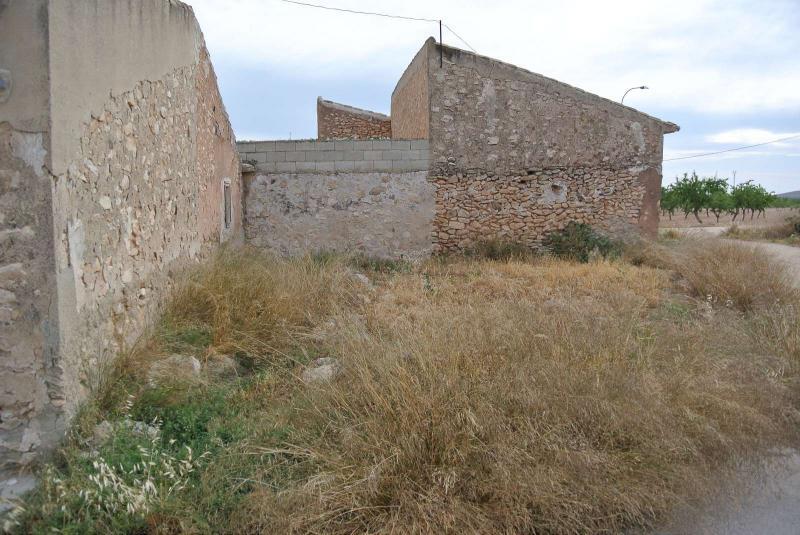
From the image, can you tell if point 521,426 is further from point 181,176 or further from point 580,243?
point 580,243

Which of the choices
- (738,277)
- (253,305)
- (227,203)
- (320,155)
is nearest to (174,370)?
(253,305)

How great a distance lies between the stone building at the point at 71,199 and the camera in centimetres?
275

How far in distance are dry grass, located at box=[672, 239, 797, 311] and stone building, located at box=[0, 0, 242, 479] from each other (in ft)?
19.1

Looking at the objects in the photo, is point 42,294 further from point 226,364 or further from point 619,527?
point 619,527

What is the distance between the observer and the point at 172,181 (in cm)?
533

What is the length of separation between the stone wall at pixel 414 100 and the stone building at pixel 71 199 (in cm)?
612

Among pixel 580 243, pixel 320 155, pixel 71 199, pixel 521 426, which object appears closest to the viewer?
pixel 521 426

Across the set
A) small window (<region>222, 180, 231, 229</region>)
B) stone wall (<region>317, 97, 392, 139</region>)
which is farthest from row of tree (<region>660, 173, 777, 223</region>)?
small window (<region>222, 180, 231, 229</region>)

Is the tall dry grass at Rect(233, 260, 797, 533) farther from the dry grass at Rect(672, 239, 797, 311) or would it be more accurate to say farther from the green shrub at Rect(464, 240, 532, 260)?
the green shrub at Rect(464, 240, 532, 260)

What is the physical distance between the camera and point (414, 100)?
11.4 meters

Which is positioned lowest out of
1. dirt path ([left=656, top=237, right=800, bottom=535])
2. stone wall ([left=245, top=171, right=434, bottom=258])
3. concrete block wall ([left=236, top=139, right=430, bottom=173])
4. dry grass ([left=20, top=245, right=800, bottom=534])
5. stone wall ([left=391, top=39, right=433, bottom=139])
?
dirt path ([left=656, top=237, right=800, bottom=535])

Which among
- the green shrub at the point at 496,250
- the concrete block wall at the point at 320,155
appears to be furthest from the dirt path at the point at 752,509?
the concrete block wall at the point at 320,155

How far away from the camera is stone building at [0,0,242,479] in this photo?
2748 mm

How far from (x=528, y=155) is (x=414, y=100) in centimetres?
269
